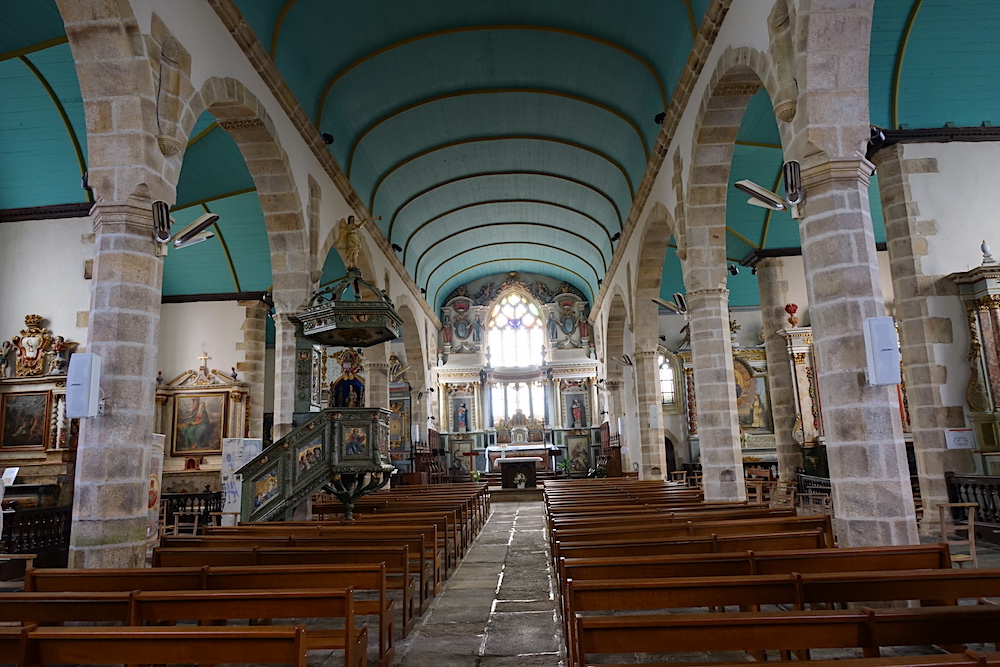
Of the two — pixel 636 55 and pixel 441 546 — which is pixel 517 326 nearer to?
pixel 636 55

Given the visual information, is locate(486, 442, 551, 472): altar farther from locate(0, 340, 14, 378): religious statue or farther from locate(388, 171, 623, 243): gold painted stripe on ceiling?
locate(0, 340, 14, 378): religious statue

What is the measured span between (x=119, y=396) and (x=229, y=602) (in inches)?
127

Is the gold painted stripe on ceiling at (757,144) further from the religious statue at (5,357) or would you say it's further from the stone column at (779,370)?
the religious statue at (5,357)

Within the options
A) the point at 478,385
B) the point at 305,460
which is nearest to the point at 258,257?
the point at 305,460

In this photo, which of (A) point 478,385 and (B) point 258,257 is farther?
(A) point 478,385

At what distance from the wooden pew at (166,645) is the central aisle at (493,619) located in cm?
172

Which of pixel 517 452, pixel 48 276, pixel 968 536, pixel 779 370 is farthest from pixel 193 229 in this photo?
pixel 517 452

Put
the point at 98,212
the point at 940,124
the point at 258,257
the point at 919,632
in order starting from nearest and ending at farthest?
the point at 919,632 < the point at 98,212 < the point at 940,124 < the point at 258,257

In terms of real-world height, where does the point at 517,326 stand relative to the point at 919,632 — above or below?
above

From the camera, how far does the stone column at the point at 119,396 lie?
517cm

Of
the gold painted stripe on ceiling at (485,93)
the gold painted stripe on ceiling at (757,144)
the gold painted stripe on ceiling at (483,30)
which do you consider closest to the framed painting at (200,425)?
the gold painted stripe on ceiling at (485,93)

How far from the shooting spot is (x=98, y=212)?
5609mm

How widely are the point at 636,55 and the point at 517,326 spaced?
16.7m

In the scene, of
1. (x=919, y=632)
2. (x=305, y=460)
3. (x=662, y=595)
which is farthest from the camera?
(x=305, y=460)
